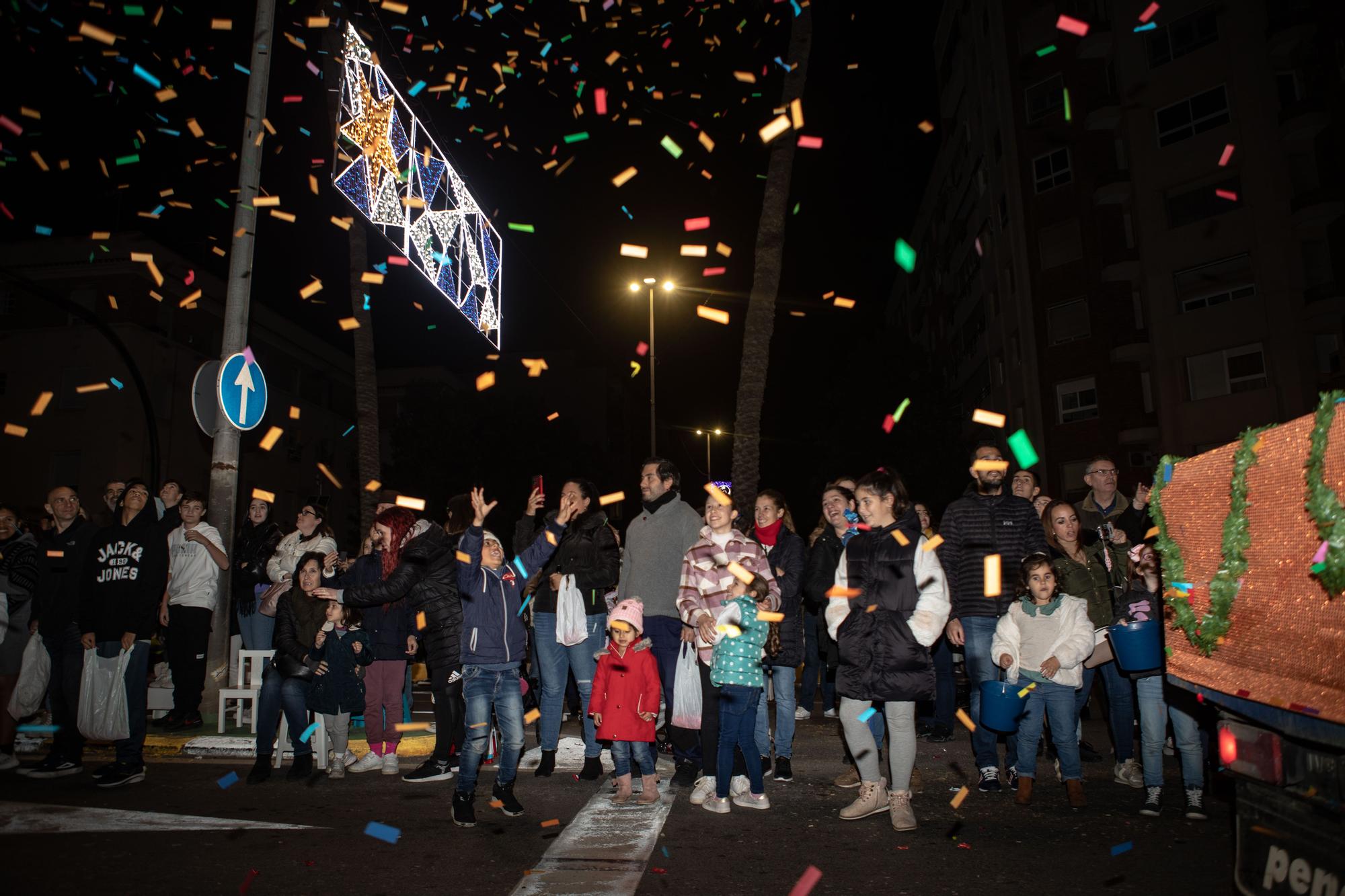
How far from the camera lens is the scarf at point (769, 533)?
6.99 meters

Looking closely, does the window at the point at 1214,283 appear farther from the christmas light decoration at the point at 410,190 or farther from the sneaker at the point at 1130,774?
the sneaker at the point at 1130,774

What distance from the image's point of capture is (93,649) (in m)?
6.51

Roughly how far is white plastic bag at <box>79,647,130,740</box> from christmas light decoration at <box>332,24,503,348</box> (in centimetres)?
720

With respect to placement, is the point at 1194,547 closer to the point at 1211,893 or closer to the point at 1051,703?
the point at 1211,893

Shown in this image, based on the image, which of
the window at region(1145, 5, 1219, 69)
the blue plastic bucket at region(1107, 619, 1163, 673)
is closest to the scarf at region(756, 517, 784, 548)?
the blue plastic bucket at region(1107, 619, 1163, 673)

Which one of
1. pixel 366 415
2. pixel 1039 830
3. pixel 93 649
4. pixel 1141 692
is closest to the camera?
pixel 1039 830

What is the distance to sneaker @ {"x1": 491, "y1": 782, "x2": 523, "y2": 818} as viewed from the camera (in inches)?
210

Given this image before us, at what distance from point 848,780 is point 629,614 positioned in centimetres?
185

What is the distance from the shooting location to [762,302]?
12.8 metres

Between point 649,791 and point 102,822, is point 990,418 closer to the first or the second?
point 649,791

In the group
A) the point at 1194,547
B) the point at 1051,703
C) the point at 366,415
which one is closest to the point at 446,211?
the point at 366,415

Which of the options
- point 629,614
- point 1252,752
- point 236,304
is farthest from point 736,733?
point 236,304

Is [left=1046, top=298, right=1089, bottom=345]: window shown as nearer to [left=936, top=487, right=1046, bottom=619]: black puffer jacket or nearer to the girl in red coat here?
[left=936, top=487, right=1046, bottom=619]: black puffer jacket

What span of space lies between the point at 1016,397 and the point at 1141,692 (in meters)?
28.3
